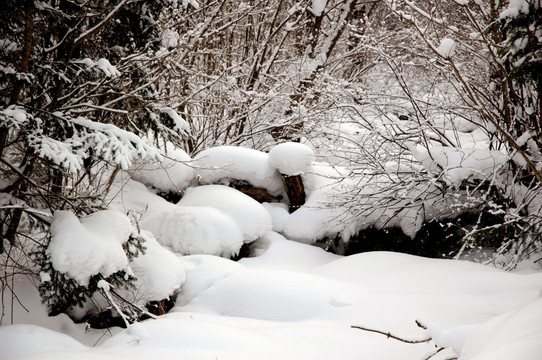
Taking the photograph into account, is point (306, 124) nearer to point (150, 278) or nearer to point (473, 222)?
point (473, 222)

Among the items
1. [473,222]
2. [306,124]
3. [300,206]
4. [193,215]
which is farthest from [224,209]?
[473,222]

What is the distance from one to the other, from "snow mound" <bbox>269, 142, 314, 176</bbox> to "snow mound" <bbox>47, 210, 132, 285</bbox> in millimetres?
3762

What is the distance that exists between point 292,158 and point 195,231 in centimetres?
194

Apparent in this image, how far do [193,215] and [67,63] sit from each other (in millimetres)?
2814

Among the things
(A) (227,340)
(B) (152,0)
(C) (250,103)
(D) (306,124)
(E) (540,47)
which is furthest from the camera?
(C) (250,103)

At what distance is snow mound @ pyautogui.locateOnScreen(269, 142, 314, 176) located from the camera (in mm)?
6814

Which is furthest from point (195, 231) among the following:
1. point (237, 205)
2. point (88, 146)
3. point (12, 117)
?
point (12, 117)

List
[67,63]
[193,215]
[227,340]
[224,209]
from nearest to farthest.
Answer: [227,340], [67,63], [193,215], [224,209]

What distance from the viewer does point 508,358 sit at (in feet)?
3.64

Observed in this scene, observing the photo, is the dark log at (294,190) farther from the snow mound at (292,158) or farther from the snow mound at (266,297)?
the snow mound at (266,297)

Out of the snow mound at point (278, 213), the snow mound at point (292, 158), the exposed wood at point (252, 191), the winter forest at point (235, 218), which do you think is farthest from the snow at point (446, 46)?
the exposed wood at point (252, 191)

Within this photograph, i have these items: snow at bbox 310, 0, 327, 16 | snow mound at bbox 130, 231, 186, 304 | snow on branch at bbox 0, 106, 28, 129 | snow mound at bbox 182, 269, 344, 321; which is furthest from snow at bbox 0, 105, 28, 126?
snow at bbox 310, 0, 327, 16

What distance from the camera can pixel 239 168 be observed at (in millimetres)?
7160

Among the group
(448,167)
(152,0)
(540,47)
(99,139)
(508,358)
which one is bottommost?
(448,167)
